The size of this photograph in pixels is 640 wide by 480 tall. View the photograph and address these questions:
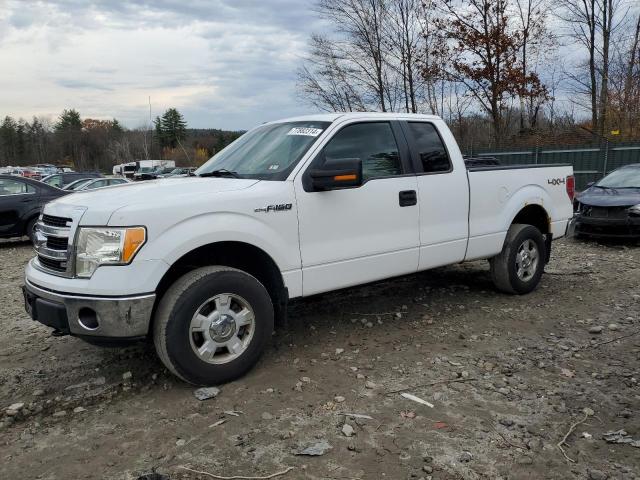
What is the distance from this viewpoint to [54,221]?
3691 millimetres

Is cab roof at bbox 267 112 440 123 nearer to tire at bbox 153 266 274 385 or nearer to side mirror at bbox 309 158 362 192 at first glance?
side mirror at bbox 309 158 362 192

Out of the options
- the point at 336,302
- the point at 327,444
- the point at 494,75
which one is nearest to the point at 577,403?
the point at 327,444

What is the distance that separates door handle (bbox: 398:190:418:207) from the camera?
4.68m

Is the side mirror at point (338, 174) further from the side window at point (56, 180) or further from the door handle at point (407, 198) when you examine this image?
the side window at point (56, 180)

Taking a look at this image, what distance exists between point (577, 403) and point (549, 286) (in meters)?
3.26

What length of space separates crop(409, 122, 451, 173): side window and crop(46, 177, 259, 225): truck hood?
1786mm

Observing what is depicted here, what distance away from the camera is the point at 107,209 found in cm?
340

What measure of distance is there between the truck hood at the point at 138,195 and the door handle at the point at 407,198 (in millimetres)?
1358

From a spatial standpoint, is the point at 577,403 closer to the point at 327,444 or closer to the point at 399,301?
the point at 327,444

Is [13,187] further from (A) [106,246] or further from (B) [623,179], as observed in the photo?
(B) [623,179]

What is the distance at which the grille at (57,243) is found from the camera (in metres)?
3.56

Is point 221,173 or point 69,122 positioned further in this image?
point 69,122

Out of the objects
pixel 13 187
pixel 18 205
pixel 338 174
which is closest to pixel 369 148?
pixel 338 174

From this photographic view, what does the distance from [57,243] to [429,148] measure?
3.34 meters
